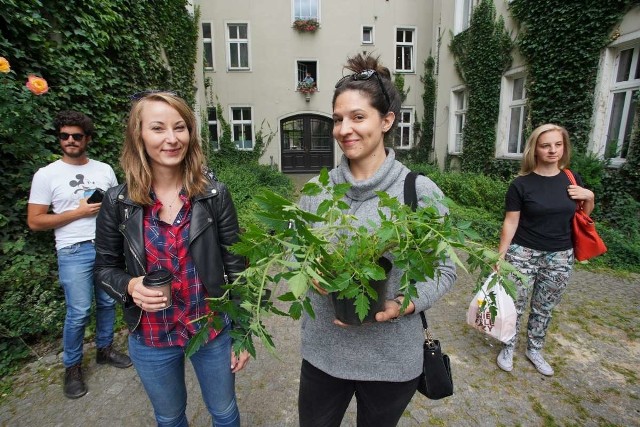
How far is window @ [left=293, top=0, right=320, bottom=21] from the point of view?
1488cm

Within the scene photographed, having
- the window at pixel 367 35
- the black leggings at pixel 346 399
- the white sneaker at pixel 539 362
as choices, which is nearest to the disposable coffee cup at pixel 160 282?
the black leggings at pixel 346 399

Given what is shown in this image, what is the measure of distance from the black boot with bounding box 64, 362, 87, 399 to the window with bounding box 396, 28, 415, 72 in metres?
16.8

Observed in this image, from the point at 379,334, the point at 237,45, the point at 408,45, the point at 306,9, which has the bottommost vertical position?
the point at 379,334

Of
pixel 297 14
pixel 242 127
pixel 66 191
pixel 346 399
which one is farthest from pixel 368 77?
pixel 297 14

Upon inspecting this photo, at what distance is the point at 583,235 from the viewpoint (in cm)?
268

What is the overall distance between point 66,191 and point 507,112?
1047 centimetres

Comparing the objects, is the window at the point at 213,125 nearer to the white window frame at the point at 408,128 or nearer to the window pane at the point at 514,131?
the white window frame at the point at 408,128

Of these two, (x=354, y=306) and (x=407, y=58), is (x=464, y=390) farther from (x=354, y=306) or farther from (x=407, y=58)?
(x=407, y=58)

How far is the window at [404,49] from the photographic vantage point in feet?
51.8

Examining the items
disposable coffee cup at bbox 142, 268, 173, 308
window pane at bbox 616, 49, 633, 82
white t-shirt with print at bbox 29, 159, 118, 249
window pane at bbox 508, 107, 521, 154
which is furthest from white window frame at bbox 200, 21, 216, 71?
disposable coffee cup at bbox 142, 268, 173, 308

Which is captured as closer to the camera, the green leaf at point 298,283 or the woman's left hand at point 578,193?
the green leaf at point 298,283

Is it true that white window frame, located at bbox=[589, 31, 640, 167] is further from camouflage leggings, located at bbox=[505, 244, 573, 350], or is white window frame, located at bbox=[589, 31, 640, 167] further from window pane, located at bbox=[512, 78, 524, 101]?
camouflage leggings, located at bbox=[505, 244, 573, 350]

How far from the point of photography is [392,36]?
15.5 metres

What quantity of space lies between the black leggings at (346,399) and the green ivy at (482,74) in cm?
1005
